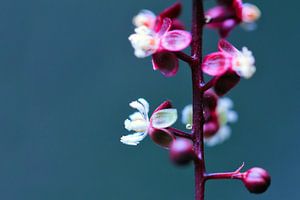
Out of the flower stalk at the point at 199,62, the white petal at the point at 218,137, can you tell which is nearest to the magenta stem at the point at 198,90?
the flower stalk at the point at 199,62

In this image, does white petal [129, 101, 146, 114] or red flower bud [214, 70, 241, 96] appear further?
white petal [129, 101, 146, 114]

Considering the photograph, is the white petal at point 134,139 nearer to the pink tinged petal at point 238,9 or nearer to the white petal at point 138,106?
the white petal at point 138,106

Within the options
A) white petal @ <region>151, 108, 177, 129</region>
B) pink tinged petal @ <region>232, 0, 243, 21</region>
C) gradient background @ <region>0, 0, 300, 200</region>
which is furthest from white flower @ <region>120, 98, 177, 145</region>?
gradient background @ <region>0, 0, 300, 200</region>

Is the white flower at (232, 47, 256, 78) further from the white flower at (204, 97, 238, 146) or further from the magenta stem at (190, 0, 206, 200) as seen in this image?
the white flower at (204, 97, 238, 146)

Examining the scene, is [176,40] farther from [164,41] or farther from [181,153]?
[181,153]

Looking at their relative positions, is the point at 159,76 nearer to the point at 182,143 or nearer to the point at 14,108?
the point at 14,108

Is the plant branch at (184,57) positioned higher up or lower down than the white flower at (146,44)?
lower down
